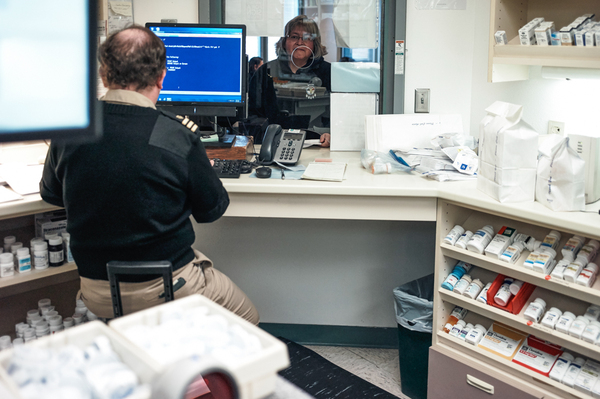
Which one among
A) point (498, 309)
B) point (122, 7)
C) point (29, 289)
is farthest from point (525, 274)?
point (122, 7)

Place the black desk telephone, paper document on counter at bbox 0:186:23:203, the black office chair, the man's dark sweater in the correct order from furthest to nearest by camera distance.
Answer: the black desk telephone, paper document on counter at bbox 0:186:23:203, the man's dark sweater, the black office chair

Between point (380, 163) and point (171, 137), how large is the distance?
90cm

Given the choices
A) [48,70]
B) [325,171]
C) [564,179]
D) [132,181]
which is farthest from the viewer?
[325,171]

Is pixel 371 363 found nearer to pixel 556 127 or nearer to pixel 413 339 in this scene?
pixel 413 339

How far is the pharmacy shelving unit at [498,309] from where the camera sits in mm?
1550

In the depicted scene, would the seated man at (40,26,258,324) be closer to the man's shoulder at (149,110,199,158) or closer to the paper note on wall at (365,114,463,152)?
the man's shoulder at (149,110,199,158)

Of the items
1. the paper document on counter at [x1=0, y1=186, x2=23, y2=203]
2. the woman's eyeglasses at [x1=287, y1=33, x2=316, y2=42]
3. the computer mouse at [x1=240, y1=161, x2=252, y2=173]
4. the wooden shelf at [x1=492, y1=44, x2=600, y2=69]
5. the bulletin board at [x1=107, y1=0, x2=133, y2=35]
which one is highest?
the bulletin board at [x1=107, y1=0, x2=133, y2=35]

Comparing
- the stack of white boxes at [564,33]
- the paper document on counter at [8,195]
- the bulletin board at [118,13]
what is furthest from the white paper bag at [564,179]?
the bulletin board at [118,13]

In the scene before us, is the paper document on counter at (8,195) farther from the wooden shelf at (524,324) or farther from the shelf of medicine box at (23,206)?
the wooden shelf at (524,324)

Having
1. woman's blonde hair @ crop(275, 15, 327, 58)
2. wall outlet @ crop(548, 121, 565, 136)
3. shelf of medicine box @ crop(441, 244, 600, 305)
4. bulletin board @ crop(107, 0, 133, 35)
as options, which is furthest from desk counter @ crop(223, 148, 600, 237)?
bulletin board @ crop(107, 0, 133, 35)

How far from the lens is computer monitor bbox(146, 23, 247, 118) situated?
219cm

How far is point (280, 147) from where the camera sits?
2203mm

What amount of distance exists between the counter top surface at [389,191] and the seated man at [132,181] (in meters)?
0.26

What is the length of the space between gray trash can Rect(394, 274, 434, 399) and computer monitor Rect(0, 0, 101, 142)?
1.67 m
